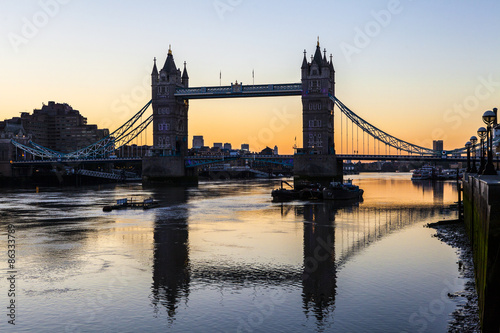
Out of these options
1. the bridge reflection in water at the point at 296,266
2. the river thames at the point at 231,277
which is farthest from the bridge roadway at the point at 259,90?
the river thames at the point at 231,277

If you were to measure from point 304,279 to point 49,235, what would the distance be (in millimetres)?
21532

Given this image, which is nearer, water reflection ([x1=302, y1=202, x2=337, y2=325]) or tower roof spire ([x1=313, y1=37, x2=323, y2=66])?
water reflection ([x1=302, y1=202, x2=337, y2=325])

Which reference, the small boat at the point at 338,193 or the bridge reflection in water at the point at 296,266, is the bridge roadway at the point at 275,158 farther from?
the bridge reflection in water at the point at 296,266

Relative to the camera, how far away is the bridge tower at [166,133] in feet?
381

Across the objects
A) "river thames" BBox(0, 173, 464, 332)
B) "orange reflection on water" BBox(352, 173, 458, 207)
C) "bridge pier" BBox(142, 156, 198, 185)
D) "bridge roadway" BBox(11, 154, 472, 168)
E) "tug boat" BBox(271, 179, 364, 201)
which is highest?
"bridge roadway" BBox(11, 154, 472, 168)

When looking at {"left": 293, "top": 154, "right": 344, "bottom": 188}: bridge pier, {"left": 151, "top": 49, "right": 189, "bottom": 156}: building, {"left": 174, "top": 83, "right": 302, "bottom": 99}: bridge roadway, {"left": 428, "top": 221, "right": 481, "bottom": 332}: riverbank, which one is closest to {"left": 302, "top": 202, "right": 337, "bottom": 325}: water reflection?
{"left": 428, "top": 221, "right": 481, "bottom": 332}: riverbank

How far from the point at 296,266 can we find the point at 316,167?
255ft

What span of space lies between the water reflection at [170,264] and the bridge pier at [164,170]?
68059mm

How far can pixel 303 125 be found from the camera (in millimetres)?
107562

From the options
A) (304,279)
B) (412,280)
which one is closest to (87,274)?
(304,279)

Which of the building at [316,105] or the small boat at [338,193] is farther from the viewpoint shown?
the building at [316,105]

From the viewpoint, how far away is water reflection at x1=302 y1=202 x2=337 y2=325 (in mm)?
20252

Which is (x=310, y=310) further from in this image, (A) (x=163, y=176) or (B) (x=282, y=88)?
(A) (x=163, y=176)

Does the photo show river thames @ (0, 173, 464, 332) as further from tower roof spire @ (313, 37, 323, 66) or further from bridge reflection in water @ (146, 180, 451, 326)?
tower roof spire @ (313, 37, 323, 66)
